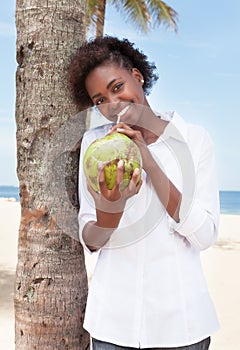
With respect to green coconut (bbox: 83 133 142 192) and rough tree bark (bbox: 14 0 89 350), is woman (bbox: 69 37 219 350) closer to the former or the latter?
green coconut (bbox: 83 133 142 192)

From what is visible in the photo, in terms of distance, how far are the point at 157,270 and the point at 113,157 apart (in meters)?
0.56

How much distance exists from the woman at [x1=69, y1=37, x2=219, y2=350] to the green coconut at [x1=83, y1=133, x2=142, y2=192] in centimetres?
15

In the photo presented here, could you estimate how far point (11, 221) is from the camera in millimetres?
21125

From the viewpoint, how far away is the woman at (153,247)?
2.02 m

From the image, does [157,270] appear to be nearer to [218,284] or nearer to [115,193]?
[115,193]

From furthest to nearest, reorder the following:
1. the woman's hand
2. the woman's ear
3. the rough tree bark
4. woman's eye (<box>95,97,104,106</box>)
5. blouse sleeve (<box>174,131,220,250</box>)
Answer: the rough tree bark → the woman's ear → woman's eye (<box>95,97,104,106</box>) → blouse sleeve (<box>174,131,220,250</box>) → the woman's hand

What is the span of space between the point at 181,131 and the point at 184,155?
118 mm

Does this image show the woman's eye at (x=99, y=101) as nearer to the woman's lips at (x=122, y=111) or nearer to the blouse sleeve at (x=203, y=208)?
the woman's lips at (x=122, y=111)

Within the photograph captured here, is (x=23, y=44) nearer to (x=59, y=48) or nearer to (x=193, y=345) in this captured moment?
(x=59, y=48)

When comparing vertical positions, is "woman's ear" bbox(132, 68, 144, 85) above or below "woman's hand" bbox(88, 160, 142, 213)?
above

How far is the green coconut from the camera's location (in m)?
1.78

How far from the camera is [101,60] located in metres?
2.18

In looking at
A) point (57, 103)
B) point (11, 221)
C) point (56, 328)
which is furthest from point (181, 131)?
point (11, 221)

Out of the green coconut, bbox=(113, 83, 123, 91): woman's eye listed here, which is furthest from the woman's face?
the green coconut
